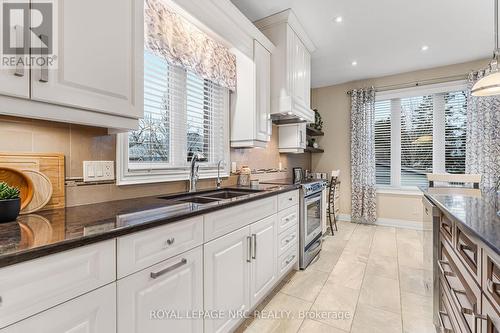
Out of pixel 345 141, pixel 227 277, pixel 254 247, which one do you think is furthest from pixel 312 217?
pixel 345 141

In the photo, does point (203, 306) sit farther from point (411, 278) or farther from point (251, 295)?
point (411, 278)

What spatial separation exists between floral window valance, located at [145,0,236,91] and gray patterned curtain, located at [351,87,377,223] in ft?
10.1

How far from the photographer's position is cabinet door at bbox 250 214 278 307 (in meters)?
1.77

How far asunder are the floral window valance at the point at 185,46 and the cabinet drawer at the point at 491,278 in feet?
6.55

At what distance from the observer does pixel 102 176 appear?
145 centimetres

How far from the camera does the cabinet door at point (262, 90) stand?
8.34 feet

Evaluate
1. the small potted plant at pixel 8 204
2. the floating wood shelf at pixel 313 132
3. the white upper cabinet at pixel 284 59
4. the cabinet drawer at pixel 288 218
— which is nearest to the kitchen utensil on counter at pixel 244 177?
the cabinet drawer at pixel 288 218

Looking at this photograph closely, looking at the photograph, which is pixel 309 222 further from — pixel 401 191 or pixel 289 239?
pixel 401 191

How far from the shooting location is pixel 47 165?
3.97 feet

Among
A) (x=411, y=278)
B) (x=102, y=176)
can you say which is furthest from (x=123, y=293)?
(x=411, y=278)

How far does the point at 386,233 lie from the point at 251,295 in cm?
324

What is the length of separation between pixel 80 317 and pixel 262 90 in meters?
2.41

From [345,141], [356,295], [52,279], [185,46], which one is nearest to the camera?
[52,279]

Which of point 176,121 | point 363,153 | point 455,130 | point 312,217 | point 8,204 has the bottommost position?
point 312,217
